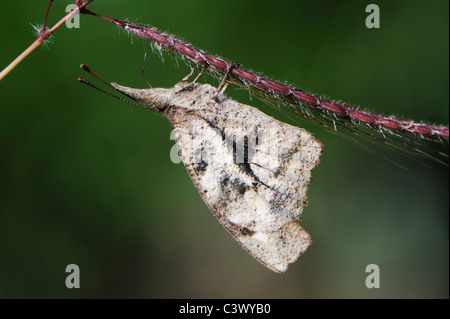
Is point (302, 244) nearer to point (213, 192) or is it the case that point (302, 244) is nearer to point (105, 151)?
point (213, 192)

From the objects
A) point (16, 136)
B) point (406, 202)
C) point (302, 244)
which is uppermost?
point (16, 136)

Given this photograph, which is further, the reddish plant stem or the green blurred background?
the green blurred background

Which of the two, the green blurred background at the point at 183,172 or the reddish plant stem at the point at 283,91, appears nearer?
the reddish plant stem at the point at 283,91

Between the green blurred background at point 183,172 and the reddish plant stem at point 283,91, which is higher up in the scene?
the green blurred background at point 183,172

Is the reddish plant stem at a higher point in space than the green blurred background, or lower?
lower

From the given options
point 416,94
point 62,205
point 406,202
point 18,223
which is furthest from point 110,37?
point 406,202
